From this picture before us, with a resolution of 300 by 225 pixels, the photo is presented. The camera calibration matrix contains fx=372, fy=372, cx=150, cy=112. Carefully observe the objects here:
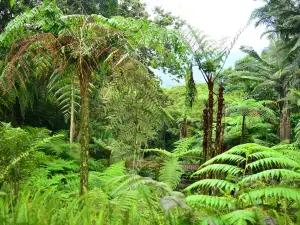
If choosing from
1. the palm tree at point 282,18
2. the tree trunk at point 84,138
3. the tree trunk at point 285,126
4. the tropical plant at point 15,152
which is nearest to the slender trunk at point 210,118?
the tree trunk at point 84,138

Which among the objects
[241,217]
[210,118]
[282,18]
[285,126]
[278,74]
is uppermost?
[282,18]

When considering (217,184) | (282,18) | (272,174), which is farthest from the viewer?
(282,18)

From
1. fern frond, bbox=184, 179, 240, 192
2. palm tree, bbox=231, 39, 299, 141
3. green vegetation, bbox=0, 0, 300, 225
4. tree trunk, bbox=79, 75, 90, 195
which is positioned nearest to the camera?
green vegetation, bbox=0, 0, 300, 225

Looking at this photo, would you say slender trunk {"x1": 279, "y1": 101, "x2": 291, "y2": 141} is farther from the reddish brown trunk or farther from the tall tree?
the tall tree

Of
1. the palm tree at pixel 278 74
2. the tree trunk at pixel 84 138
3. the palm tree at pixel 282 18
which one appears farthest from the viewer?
the palm tree at pixel 282 18

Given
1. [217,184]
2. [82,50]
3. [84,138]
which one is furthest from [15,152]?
[217,184]

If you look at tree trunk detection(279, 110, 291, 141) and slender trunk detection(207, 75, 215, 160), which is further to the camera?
tree trunk detection(279, 110, 291, 141)

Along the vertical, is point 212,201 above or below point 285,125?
below

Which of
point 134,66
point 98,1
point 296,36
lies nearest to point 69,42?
point 134,66

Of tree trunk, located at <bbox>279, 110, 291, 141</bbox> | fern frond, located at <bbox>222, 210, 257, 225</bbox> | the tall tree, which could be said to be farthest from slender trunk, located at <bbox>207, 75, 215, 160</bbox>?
tree trunk, located at <bbox>279, 110, 291, 141</bbox>

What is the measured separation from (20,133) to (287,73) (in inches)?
530

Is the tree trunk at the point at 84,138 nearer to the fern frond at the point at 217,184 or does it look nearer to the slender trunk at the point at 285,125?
the fern frond at the point at 217,184

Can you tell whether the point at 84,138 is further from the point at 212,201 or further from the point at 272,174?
the point at 272,174

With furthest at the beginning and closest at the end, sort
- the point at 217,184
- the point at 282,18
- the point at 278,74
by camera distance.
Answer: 1. the point at 282,18
2. the point at 278,74
3. the point at 217,184
